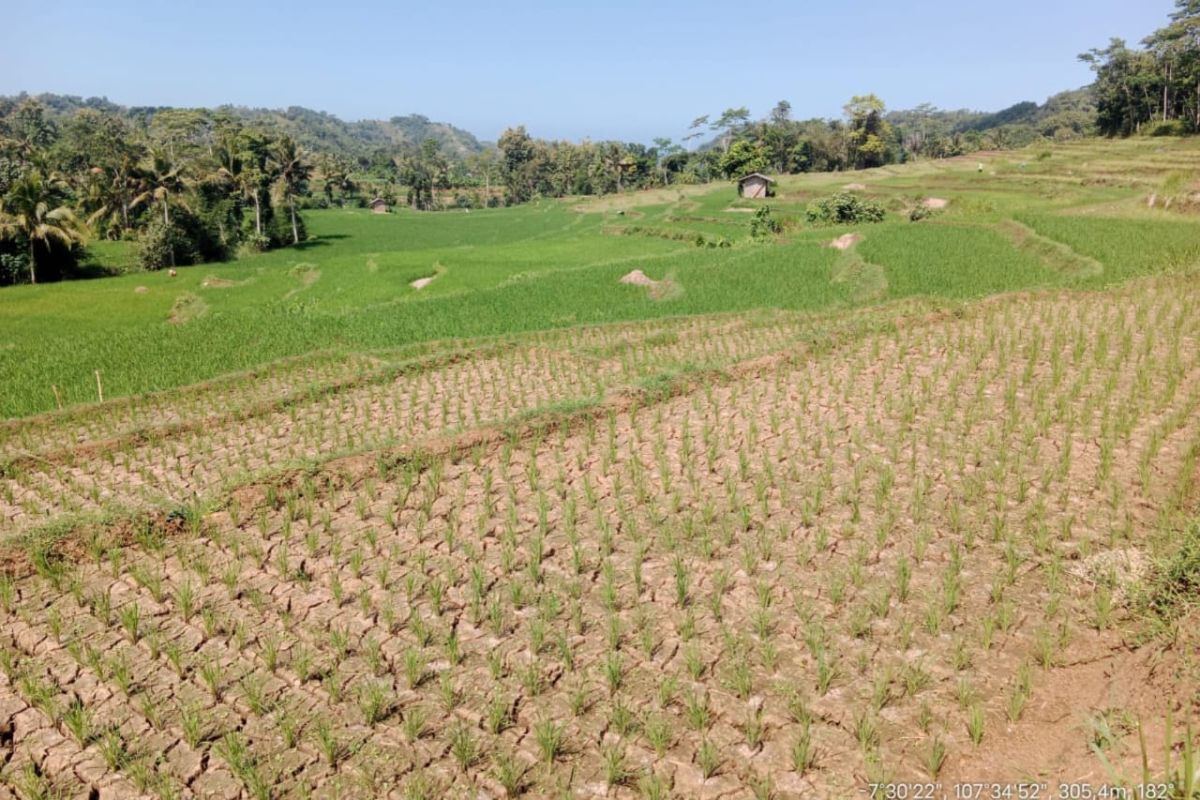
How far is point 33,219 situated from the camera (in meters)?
28.8

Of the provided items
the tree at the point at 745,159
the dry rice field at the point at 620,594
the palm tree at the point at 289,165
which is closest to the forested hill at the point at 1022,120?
the tree at the point at 745,159

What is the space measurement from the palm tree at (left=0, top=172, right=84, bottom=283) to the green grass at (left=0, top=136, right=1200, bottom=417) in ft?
8.15

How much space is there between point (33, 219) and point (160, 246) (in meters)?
5.02

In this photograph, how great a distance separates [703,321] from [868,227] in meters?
13.3

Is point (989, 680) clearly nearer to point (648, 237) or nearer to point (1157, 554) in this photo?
point (1157, 554)

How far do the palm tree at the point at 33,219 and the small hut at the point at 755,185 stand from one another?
37509mm

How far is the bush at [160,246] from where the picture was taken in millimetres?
33062

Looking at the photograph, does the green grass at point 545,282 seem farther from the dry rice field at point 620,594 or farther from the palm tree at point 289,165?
the dry rice field at point 620,594

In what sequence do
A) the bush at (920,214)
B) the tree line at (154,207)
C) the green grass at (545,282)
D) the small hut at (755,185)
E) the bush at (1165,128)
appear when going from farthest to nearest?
the small hut at (755,185)
the bush at (1165,128)
the bush at (920,214)
the tree line at (154,207)
the green grass at (545,282)

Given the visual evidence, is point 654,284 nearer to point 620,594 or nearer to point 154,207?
point 620,594

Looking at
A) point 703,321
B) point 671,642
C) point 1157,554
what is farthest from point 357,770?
point 703,321

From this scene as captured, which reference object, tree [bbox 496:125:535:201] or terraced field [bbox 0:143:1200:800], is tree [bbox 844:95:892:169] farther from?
terraced field [bbox 0:143:1200:800]

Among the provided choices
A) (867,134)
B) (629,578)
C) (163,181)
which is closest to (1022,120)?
(867,134)

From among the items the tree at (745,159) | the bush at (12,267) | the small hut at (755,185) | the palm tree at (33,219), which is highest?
the tree at (745,159)
